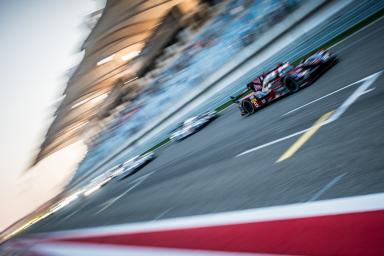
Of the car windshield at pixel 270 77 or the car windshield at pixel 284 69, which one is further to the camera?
the car windshield at pixel 270 77

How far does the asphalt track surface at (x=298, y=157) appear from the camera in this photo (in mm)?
4039

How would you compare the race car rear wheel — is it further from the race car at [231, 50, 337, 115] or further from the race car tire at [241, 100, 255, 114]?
the race car tire at [241, 100, 255, 114]

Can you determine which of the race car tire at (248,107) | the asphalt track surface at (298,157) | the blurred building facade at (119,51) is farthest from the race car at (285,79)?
the blurred building facade at (119,51)

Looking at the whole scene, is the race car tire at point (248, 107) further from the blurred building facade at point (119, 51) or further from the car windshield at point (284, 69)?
the blurred building facade at point (119, 51)

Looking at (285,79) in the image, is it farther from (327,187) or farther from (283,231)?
(283,231)

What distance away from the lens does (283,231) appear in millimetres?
3867

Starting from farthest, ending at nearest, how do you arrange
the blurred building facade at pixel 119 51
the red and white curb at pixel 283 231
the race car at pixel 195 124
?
the blurred building facade at pixel 119 51, the race car at pixel 195 124, the red and white curb at pixel 283 231

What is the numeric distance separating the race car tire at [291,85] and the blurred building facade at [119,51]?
15785 millimetres

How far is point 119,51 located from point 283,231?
3009 cm

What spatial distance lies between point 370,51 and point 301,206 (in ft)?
17.1

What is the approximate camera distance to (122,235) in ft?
27.8

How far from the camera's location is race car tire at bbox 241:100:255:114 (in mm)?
10695

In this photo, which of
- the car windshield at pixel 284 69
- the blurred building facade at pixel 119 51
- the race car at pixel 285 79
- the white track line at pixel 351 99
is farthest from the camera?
the blurred building facade at pixel 119 51

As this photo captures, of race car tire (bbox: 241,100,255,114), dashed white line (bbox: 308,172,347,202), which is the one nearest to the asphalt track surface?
dashed white line (bbox: 308,172,347,202)
